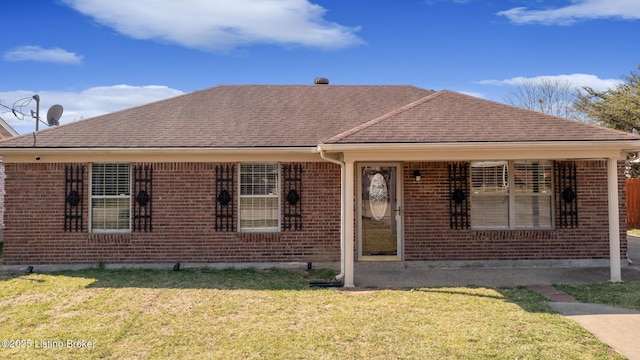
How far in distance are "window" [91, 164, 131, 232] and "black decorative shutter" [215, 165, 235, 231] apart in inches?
75.5

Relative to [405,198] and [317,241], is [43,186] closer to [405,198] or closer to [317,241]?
[317,241]

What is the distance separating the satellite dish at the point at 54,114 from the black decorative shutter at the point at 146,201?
5059 mm

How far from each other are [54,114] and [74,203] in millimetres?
4654

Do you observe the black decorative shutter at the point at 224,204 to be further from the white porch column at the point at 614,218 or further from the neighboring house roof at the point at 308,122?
the white porch column at the point at 614,218

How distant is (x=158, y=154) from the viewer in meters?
8.62

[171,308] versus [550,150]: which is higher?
[550,150]

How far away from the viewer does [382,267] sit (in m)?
8.70

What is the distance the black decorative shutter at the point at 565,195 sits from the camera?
8.70 meters

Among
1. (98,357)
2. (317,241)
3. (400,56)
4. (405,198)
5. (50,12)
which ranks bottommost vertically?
(98,357)

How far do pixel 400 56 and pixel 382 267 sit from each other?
8479mm

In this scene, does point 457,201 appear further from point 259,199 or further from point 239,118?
point 239,118

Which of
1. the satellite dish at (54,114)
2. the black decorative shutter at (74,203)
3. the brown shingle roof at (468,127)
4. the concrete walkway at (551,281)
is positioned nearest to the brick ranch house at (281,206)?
the black decorative shutter at (74,203)


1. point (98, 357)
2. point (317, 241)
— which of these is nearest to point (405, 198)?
point (317, 241)

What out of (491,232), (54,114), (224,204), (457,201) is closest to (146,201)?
(224,204)
